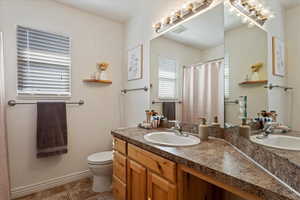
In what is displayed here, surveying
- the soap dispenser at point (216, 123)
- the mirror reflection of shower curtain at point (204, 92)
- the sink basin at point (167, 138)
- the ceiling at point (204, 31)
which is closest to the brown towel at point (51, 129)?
the sink basin at point (167, 138)

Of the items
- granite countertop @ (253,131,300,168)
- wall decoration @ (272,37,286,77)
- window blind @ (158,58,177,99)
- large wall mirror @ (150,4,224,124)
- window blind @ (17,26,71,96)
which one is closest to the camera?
granite countertop @ (253,131,300,168)

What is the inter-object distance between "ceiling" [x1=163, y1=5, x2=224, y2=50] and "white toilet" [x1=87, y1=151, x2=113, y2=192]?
1.66m

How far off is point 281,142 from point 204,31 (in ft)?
3.74

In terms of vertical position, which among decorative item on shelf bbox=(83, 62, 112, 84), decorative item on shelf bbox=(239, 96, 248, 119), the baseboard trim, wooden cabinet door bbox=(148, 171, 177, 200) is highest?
decorative item on shelf bbox=(83, 62, 112, 84)

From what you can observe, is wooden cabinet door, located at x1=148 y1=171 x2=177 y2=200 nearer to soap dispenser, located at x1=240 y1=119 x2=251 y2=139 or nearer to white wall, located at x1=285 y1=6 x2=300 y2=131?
soap dispenser, located at x1=240 y1=119 x2=251 y2=139

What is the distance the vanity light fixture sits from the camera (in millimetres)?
1479

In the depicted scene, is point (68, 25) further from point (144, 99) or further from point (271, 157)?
point (271, 157)

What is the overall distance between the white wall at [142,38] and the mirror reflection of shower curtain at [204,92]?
0.66 metres

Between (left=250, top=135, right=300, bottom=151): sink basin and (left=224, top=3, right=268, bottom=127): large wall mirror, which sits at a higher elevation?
(left=224, top=3, right=268, bottom=127): large wall mirror

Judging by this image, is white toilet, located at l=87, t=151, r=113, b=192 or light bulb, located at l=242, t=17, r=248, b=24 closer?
light bulb, located at l=242, t=17, r=248, b=24

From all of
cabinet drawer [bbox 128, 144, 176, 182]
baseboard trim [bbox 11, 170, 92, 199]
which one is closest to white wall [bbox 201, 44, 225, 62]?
cabinet drawer [bbox 128, 144, 176, 182]

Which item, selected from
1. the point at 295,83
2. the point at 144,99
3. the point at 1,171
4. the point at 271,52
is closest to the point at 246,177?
the point at 295,83

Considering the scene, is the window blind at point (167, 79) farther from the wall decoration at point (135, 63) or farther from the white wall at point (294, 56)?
the white wall at point (294, 56)

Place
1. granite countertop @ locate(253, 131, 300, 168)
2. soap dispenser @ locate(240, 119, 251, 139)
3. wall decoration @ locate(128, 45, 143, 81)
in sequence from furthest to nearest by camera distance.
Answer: wall decoration @ locate(128, 45, 143, 81) < soap dispenser @ locate(240, 119, 251, 139) < granite countertop @ locate(253, 131, 300, 168)
